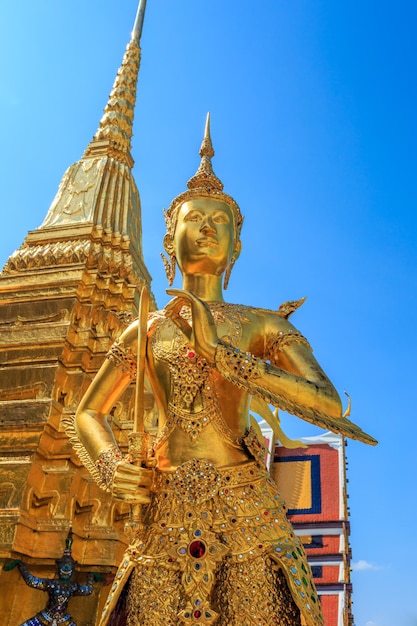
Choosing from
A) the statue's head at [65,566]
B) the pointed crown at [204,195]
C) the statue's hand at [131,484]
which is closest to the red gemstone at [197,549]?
the statue's hand at [131,484]

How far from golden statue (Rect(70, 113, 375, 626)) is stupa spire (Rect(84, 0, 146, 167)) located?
7.12 meters

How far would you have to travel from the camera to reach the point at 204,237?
355 cm

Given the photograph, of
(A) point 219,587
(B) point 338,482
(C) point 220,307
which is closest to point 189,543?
(A) point 219,587

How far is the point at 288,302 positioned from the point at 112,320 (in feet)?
15.4

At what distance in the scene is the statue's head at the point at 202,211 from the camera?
3.65 meters

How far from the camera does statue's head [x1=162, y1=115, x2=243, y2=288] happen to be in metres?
3.65

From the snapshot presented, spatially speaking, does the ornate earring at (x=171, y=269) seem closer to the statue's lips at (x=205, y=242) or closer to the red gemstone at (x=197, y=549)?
the statue's lips at (x=205, y=242)

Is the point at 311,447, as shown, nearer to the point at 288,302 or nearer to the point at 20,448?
the point at 20,448

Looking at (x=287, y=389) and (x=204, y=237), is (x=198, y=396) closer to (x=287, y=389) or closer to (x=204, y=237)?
(x=287, y=389)

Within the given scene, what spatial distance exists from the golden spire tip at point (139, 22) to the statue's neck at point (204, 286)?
9464mm

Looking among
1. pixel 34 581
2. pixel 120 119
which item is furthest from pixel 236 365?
pixel 120 119

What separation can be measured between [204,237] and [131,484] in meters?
1.49

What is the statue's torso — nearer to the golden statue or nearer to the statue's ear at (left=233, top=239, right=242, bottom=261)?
the golden statue

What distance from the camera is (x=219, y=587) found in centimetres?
271
